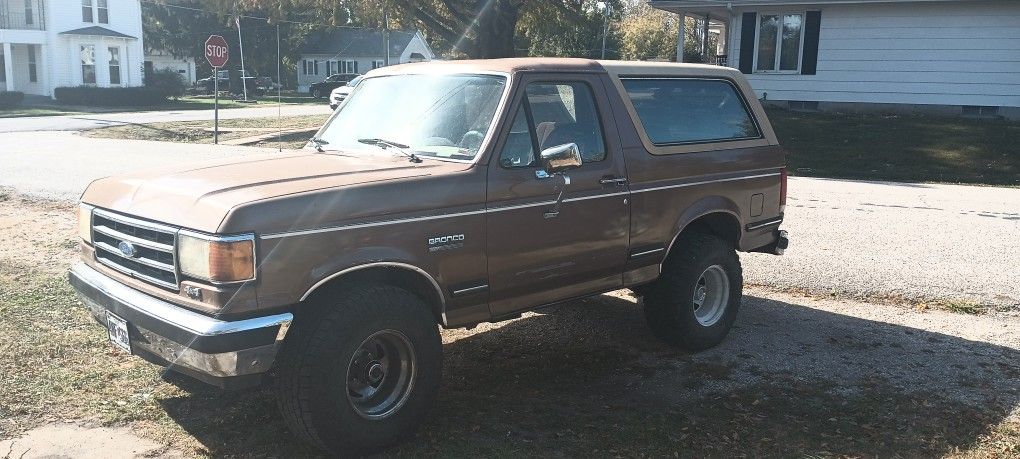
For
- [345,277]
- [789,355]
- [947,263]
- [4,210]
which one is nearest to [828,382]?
[789,355]

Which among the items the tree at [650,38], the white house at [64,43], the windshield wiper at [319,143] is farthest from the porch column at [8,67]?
the windshield wiper at [319,143]

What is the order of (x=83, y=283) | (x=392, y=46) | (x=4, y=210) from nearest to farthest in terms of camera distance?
(x=83, y=283)
(x=4, y=210)
(x=392, y=46)

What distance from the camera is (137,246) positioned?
4148 mm

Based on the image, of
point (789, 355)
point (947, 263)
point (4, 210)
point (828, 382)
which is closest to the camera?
point (828, 382)

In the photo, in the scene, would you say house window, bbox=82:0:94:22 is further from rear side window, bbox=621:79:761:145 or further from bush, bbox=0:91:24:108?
rear side window, bbox=621:79:761:145

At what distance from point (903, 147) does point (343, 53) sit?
5846 cm

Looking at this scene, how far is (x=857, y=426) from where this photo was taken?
15.4ft

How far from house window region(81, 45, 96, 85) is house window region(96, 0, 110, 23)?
1804 mm

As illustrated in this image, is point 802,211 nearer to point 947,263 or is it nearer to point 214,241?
point 947,263

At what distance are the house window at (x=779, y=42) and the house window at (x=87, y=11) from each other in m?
36.1

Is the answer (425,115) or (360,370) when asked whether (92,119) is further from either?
(360,370)

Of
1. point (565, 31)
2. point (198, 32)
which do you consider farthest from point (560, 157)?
point (198, 32)

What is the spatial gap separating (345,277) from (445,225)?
0.56m

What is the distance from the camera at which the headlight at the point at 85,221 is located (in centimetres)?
457
